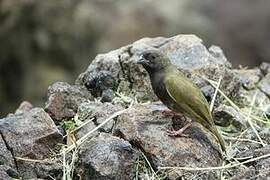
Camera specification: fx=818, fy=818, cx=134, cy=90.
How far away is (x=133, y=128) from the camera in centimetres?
Result: 688

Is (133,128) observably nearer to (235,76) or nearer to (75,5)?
(235,76)

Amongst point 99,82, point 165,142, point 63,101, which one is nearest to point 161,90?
point 165,142

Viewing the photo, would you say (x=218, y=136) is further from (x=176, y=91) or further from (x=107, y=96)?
(x=107, y=96)

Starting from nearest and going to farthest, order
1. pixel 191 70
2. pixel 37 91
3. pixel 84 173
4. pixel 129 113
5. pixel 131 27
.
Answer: pixel 84 173
pixel 129 113
pixel 191 70
pixel 37 91
pixel 131 27

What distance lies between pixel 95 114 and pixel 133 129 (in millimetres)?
578

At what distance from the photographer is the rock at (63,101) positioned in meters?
7.50

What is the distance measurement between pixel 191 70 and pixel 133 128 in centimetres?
139

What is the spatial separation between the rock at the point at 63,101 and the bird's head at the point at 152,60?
0.72 metres

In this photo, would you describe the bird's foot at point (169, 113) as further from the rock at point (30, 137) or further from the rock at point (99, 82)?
the rock at point (30, 137)

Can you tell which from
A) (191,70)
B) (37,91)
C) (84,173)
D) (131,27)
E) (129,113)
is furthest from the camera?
(131,27)

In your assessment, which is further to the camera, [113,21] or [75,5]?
[113,21]

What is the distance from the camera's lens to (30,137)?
22.6 feet

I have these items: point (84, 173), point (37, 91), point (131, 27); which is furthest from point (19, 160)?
point (131, 27)

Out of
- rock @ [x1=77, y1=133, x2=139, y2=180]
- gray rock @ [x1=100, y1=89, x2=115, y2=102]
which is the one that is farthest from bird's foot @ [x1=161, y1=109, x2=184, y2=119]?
rock @ [x1=77, y1=133, x2=139, y2=180]
